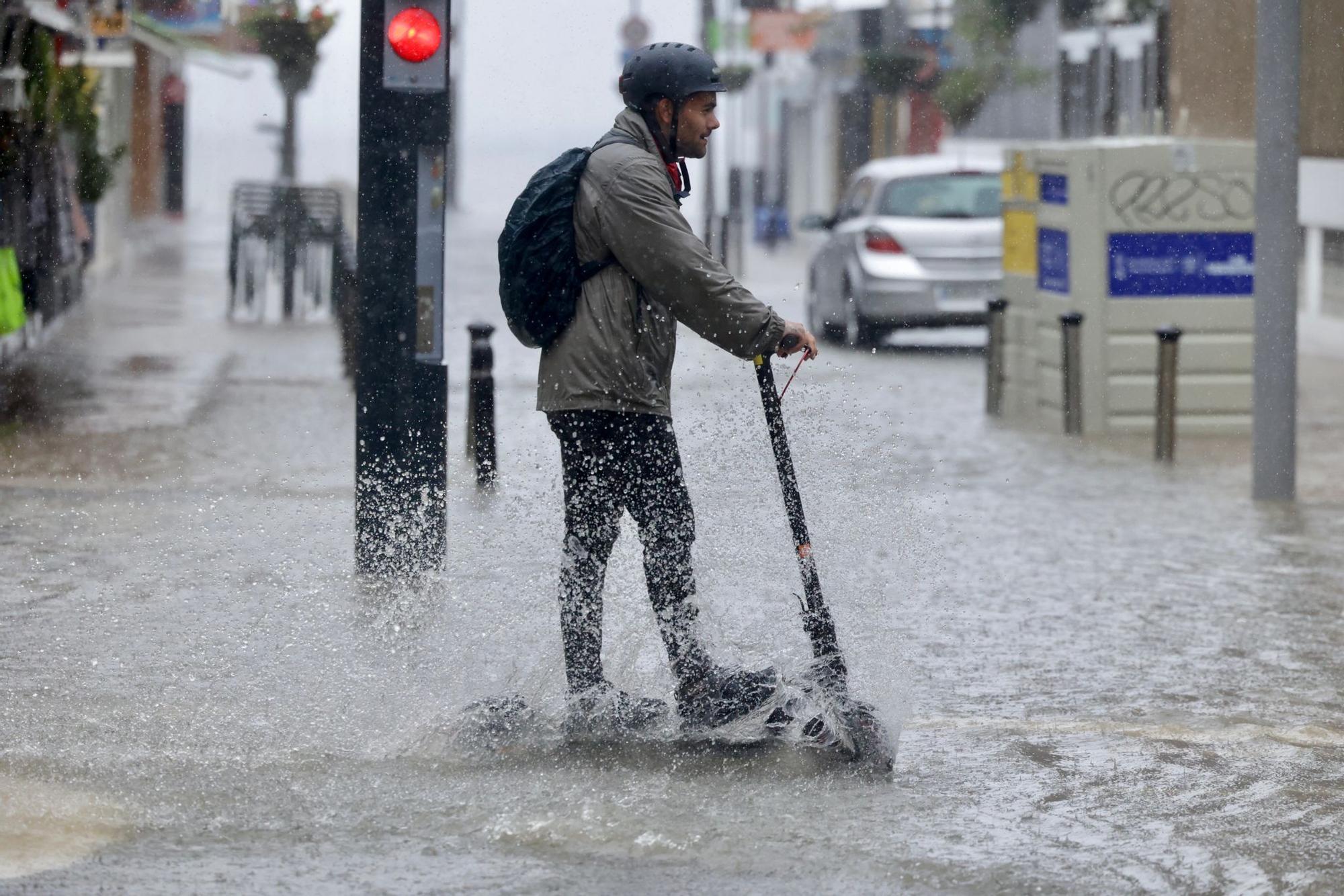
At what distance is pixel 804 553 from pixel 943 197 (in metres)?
14.9

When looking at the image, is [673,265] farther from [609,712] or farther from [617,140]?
[609,712]

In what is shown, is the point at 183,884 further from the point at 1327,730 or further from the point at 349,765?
the point at 1327,730

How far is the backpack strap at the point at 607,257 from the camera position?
5863 millimetres

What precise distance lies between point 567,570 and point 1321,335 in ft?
53.3

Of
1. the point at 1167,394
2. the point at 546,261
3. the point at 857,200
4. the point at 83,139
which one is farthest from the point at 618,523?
the point at 857,200

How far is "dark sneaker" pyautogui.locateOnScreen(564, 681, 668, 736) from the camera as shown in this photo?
592 centimetres

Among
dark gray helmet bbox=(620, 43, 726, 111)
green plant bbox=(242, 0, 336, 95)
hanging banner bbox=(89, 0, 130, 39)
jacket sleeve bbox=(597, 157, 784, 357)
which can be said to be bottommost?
jacket sleeve bbox=(597, 157, 784, 357)

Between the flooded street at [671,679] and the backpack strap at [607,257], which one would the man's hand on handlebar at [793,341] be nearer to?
the backpack strap at [607,257]

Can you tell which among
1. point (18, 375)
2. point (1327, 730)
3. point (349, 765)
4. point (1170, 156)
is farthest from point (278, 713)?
point (18, 375)

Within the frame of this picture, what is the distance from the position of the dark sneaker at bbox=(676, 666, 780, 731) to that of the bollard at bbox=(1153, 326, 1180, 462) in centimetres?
739

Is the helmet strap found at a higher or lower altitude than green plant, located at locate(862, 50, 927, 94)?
lower

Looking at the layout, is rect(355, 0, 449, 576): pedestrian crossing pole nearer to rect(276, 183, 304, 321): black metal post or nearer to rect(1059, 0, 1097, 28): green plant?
rect(276, 183, 304, 321): black metal post

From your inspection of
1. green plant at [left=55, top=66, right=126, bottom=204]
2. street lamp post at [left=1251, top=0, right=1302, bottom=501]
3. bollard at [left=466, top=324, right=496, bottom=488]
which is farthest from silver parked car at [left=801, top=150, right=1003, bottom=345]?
street lamp post at [left=1251, top=0, right=1302, bottom=501]

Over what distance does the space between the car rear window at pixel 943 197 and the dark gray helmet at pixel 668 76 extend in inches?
574
